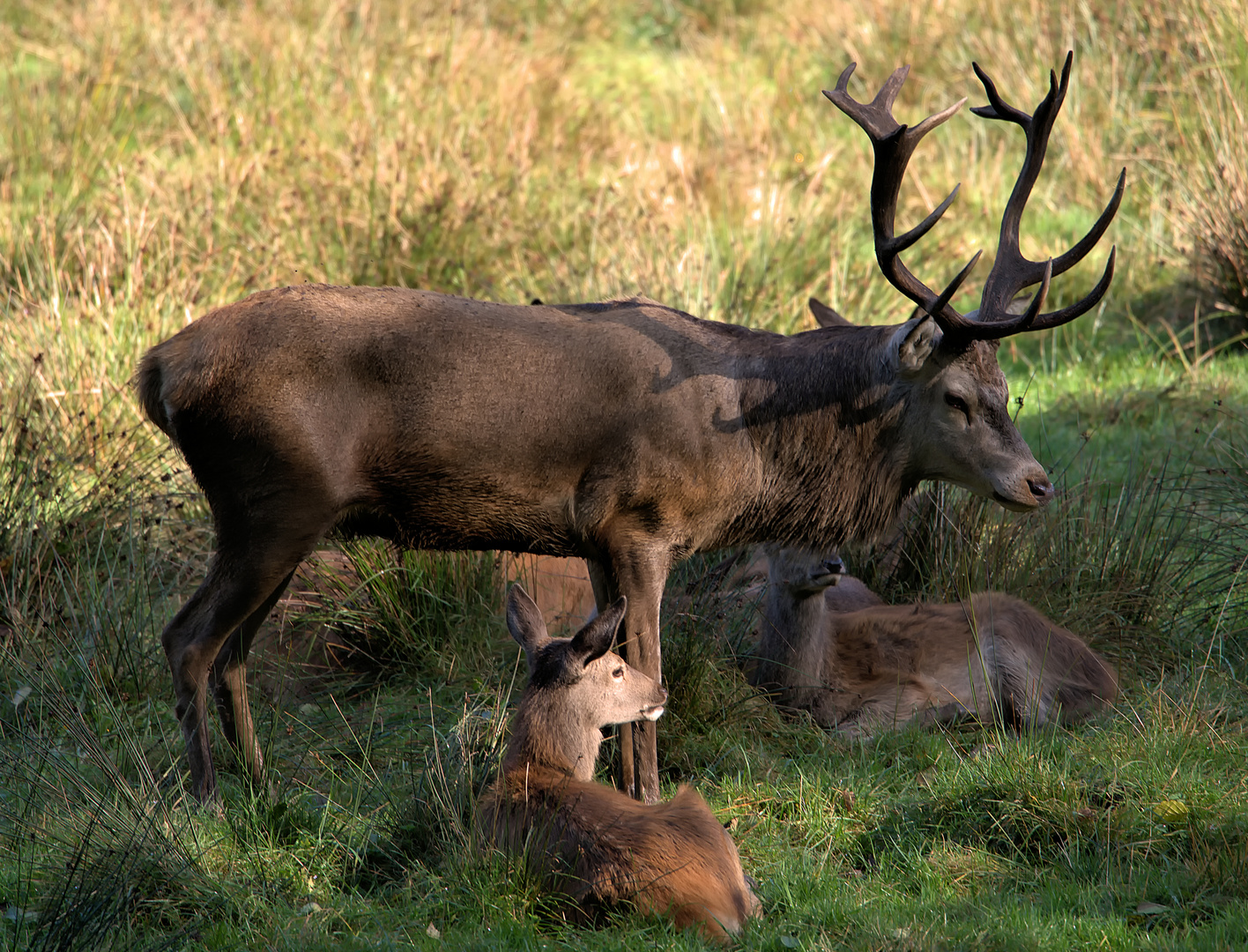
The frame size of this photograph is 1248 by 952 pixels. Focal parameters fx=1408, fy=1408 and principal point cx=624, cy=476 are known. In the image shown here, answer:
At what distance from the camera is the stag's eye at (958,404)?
226 inches

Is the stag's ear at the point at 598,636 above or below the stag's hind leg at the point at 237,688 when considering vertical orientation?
above

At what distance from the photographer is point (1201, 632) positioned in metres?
6.98

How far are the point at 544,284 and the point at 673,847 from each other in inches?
272

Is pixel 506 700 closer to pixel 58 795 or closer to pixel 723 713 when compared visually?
pixel 723 713

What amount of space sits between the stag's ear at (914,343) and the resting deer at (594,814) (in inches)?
62.1

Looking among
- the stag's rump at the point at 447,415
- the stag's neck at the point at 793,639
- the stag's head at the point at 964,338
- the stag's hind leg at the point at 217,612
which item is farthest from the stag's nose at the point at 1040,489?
the stag's hind leg at the point at 217,612

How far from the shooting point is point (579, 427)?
214 inches

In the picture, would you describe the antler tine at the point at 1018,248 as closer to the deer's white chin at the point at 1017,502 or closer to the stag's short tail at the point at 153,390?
the deer's white chin at the point at 1017,502

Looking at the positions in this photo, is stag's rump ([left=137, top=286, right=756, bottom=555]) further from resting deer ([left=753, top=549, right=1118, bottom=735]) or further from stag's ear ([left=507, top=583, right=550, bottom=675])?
resting deer ([left=753, top=549, right=1118, bottom=735])

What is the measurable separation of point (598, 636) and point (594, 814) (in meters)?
0.72

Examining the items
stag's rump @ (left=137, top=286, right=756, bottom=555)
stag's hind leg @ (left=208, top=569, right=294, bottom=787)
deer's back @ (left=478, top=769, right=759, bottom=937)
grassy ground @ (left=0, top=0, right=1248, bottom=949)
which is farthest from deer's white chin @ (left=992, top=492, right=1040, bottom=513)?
stag's hind leg @ (left=208, top=569, right=294, bottom=787)

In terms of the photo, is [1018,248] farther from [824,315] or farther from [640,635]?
[640,635]

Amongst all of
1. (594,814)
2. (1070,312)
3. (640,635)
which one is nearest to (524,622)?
(640,635)

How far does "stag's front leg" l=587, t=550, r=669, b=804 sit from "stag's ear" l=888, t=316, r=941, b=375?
1.25 meters
